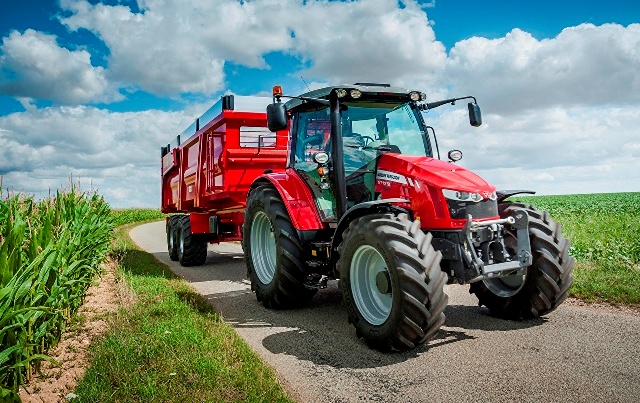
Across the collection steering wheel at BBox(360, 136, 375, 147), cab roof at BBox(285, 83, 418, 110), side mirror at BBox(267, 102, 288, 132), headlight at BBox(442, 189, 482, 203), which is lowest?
headlight at BBox(442, 189, 482, 203)

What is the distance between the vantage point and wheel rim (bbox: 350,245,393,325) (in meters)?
4.88

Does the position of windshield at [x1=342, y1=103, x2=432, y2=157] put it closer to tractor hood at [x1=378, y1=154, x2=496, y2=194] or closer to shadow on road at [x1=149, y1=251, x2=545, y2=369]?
tractor hood at [x1=378, y1=154, x2=496, y2=194]

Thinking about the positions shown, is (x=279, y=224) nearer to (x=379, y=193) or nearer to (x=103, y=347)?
(x=379, y=193)

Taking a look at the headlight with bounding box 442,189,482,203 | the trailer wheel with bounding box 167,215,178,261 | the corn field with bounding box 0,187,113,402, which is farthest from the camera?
the trailer wheel with bounding box 167,215,178,261

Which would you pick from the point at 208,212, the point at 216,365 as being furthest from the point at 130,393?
the point at 208,212

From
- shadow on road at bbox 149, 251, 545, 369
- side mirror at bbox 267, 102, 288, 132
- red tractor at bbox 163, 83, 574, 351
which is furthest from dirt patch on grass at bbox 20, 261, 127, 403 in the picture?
side mirror at bbox 267, 102, 288, 132

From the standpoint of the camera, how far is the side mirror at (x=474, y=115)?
5809 mm

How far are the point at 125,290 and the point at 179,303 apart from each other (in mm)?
1181

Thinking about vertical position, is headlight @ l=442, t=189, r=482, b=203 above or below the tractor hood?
below

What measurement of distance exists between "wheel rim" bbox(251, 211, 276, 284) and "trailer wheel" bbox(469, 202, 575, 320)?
9.55ft

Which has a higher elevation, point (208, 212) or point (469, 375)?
point (208, 212)

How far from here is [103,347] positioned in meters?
4.71

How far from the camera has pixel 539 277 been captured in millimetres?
5031

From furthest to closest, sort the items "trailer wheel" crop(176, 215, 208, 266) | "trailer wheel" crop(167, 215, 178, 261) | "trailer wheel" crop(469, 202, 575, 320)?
"trailer wheel" crop(167, 215, 178, 261) → "trailer wheel" crop(176, 215, 208, 266) → "trailer wheel" crop(469, 202, 575, 320)
